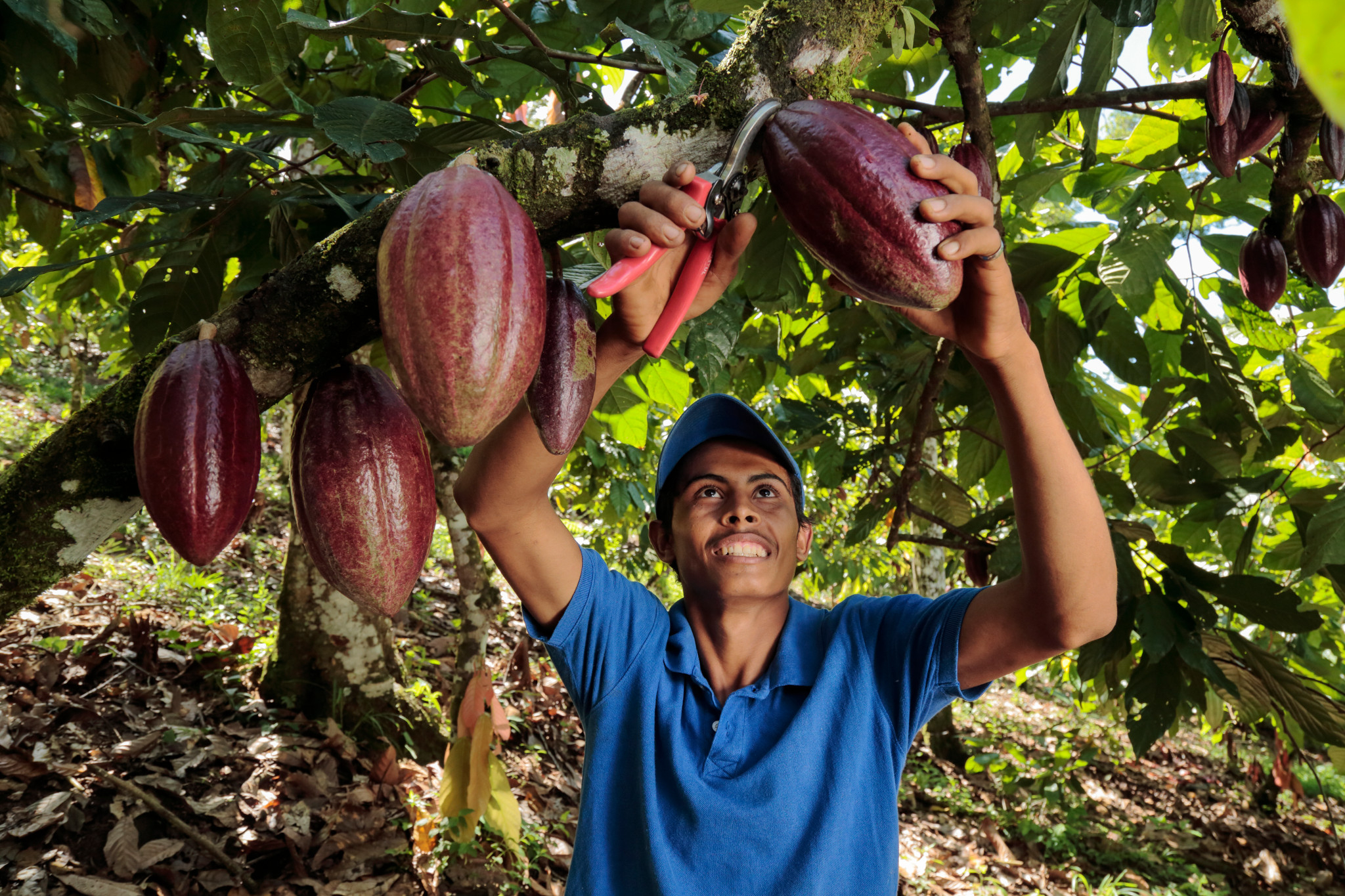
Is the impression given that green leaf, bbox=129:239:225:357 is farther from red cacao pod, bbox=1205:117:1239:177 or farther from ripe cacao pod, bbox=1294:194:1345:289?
ripe cacao pod, bbox=1294:194:1345:289

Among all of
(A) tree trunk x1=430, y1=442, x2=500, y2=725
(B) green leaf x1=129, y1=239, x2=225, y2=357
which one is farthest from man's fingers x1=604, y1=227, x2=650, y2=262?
(A) tree trunk x1=430, y1=442, x2=500, y2=725

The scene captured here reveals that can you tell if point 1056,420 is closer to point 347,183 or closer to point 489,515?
point 489,515

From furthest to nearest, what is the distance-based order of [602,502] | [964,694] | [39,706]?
[602,502] < [39,706] < [964,694]

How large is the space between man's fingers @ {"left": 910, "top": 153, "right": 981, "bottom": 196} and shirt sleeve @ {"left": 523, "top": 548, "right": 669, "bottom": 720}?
1127 mm

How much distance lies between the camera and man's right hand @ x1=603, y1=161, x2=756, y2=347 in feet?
2.10

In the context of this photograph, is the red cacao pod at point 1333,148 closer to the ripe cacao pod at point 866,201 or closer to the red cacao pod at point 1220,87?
the red cacao pod at point 1220,87

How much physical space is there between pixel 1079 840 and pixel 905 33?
4.70 meters

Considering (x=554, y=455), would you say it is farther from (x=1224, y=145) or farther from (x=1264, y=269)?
(x=1264, y=269)

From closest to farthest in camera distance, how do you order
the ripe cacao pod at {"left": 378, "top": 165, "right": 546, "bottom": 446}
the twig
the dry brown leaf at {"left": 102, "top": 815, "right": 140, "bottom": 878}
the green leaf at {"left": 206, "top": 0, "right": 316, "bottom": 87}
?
the ripe cacao pod at {"left": 378, "top": 165, "right": 546, "bottom": 446} < the green leaf at {"left": 206, "top": 0, "right": 316, "bottom": 87} < the dry brown leaf at {"left": 102, "top": 815, "right": 140, "bottom": 878} < the twig

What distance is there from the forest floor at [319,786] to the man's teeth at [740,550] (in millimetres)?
1607

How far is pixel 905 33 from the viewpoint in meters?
1.05

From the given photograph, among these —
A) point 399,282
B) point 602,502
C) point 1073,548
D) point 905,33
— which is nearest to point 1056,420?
point 1073,548

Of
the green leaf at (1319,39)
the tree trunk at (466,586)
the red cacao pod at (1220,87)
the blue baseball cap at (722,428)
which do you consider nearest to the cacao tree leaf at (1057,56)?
the red cacao pod at (1220,87)

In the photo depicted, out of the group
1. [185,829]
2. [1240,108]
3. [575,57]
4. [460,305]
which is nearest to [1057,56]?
[1240,108]
